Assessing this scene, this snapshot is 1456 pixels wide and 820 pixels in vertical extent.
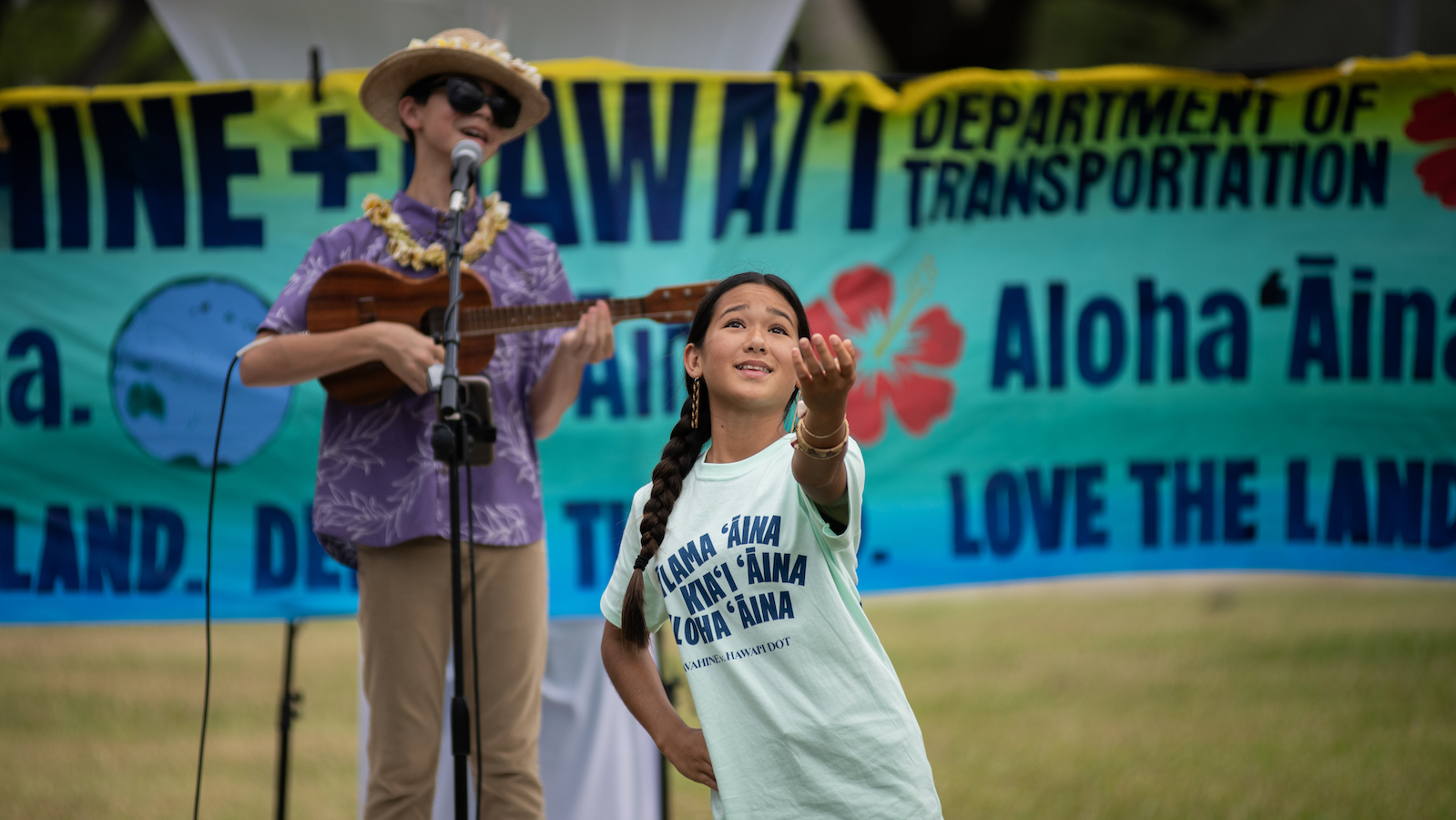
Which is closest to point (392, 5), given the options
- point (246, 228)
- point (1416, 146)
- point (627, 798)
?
point (246, 228)

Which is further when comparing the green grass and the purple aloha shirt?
the green grass

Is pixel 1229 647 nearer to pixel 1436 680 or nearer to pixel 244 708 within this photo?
pixel 1436 680

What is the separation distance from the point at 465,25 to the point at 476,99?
3.20ft

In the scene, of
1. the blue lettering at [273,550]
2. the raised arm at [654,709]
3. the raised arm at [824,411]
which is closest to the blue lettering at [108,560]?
Answer: the blue lettering at [273,550]

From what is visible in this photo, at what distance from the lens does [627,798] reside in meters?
3.33

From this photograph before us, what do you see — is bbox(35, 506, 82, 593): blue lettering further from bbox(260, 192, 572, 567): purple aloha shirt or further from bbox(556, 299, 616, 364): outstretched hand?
bbox(556, 299, 616, 364): outstretched hand

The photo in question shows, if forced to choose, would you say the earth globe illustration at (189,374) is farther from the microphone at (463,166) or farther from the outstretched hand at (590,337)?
the microphone at (463,166)

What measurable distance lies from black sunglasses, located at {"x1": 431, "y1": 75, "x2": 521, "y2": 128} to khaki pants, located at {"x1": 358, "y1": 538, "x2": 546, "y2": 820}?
92cm

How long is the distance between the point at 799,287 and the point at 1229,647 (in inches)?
158

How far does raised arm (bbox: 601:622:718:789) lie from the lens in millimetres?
1743

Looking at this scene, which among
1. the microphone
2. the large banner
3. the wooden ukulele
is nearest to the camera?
the microphone

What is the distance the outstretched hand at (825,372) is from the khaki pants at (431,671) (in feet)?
4.43

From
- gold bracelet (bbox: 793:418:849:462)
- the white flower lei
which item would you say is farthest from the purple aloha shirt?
gold bracelet (bbox: 793:418:849:462)

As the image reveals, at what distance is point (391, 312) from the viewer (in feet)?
8.70
